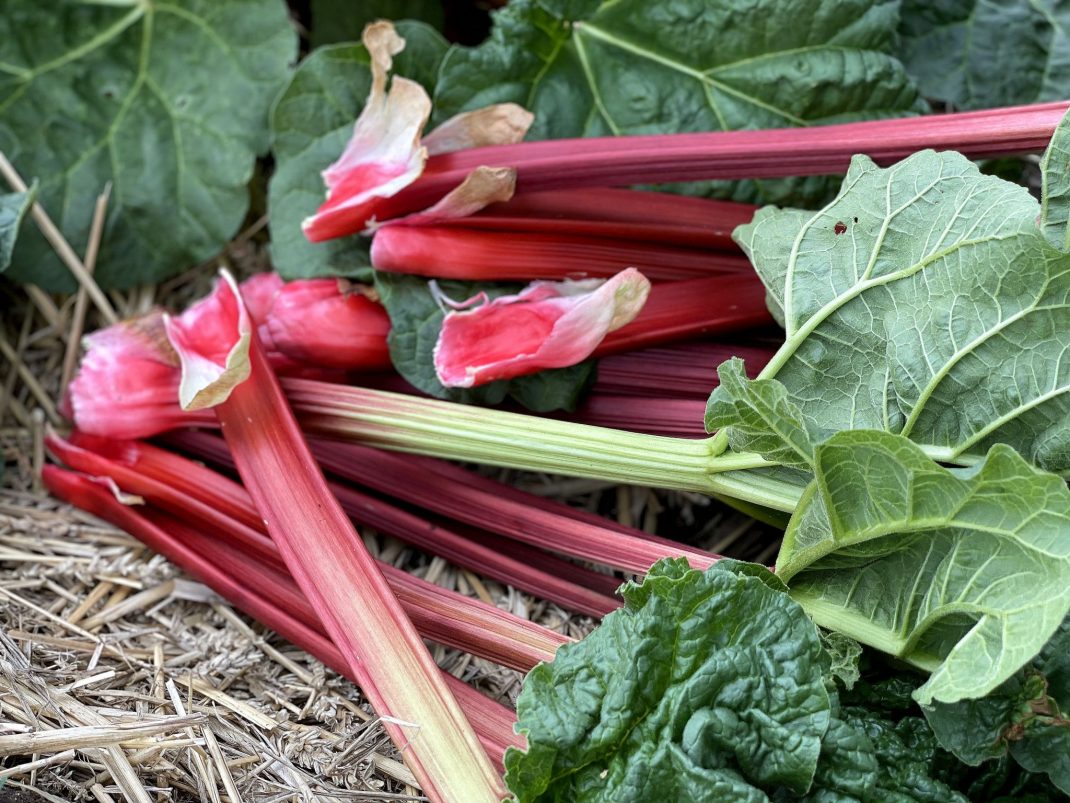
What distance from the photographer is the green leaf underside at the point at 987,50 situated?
6.64 ft

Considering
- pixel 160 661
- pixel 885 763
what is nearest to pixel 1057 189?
pixel 885 763

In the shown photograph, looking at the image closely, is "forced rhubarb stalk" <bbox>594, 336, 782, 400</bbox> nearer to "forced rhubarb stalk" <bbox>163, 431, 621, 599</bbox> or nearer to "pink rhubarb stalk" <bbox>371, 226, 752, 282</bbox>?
"pink rhubarb stalk" <bbox>371, 226, 752, 282</bbox>

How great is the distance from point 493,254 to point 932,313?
0.75 metres

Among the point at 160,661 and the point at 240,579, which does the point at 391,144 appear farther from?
the point at 160,661

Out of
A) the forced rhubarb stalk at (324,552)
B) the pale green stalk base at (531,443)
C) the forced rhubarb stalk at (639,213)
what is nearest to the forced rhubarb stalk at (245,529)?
the forced rhubarb stalk at (324,552)

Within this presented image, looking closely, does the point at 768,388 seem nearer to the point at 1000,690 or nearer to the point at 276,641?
the point at 1000,690

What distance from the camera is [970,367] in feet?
4.29

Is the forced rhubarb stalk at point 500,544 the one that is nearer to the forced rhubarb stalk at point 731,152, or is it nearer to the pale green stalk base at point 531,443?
the pale green stalk base at point 531,443

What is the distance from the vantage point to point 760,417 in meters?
1.27

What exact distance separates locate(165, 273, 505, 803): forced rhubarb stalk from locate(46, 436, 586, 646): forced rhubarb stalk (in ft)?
0.35

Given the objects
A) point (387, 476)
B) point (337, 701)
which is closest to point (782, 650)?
point (337, 701)

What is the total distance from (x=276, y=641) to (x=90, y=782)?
0.43 m

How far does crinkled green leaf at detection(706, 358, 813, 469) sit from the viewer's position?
48.8 inches

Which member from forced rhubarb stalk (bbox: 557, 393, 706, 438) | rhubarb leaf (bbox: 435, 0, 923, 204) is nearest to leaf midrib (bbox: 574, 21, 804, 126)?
rhubarb leaf (bbox: 435, 0, 923, 204)
